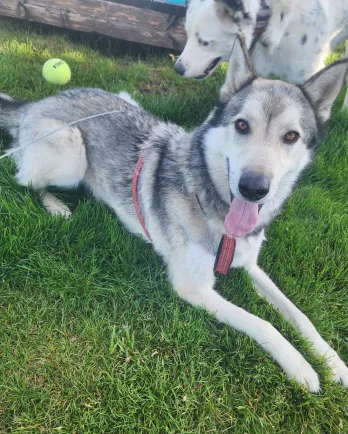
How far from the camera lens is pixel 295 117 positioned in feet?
7.14

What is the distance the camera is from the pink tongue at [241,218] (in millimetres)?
2238

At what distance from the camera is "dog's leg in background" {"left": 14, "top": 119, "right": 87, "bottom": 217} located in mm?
2992

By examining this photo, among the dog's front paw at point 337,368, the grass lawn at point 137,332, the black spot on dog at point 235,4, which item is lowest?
the grass lawn at point 137,332

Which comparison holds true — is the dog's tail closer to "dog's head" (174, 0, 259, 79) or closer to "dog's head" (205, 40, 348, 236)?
"dog's head" (174, 0, 259, 79)

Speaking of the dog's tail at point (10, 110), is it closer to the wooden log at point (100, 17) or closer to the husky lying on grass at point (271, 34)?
the husky lying on grass at point (271, 34)

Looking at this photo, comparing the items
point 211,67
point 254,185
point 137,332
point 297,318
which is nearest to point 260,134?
point 254,185

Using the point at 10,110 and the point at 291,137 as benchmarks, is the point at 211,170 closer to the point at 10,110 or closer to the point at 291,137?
the point at 291,137

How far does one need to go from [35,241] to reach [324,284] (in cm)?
219

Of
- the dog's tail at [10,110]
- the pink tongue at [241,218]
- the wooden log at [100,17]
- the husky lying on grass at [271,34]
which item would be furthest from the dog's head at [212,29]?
the pink tongue at [241,218]

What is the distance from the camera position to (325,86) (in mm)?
2328

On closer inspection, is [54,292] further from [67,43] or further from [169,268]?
[67,43]

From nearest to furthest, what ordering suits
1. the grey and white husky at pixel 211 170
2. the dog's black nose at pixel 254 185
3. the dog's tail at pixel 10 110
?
the dog's black nose at pixel 254 185, the grey and white husky at pixel 211 170, the dog's tail at pixel 10 110

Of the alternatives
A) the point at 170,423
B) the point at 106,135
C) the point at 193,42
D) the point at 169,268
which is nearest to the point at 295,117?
the point at 169,268

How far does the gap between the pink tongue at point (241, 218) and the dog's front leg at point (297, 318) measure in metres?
0.56
